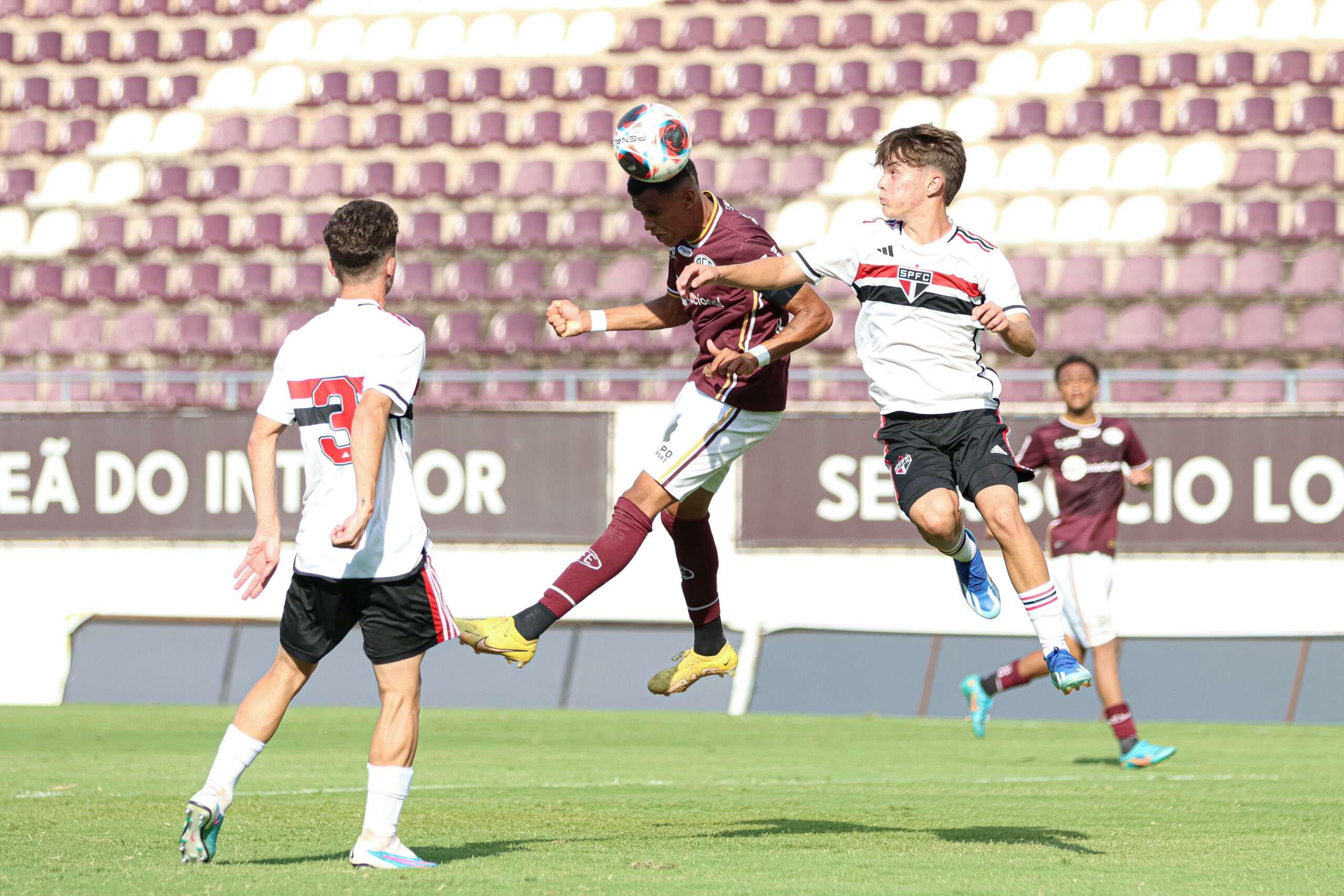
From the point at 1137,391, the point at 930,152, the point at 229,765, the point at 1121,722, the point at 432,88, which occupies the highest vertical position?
the point at 432,88

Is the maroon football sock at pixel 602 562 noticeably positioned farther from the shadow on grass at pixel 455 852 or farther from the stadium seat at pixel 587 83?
the stadium seat at pixel 587 83

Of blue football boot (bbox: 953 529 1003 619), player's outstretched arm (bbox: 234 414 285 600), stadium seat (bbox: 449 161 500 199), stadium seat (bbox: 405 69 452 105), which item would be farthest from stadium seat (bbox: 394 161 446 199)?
player's outstretched arm (bbox: 234 414 285 600)

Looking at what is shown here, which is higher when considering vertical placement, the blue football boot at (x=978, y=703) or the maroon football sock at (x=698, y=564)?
the maroon football sock at (x=698, y=564)

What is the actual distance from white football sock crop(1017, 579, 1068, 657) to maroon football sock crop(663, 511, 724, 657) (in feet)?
4.99

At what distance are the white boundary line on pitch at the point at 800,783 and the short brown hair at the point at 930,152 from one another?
3.61 m

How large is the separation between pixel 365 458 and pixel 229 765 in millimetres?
1149

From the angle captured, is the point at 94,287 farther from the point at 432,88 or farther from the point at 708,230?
the point at 708,230

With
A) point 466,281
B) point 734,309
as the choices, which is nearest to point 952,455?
point 734,309

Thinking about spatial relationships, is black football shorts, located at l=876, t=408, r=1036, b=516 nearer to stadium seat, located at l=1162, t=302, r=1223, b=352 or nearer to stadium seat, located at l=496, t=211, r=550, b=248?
stadium seat, located at l=1162, t=302, r=1223, b=352

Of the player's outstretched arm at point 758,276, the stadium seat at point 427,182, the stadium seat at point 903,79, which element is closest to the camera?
the player's outstretched arm at point 758,276

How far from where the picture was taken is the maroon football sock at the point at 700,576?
7602 mm

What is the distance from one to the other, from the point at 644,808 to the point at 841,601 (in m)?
6.39

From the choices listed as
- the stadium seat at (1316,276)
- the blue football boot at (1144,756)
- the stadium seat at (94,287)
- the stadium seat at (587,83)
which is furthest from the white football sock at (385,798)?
the stadium seat at (587,83)

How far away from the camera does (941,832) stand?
23.0ft
